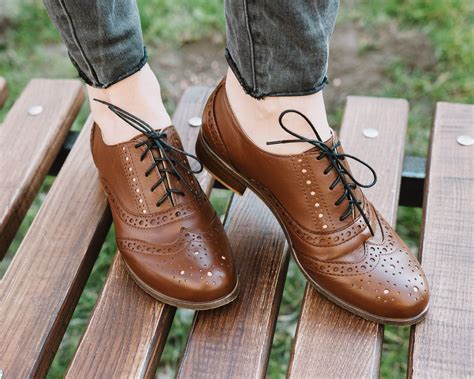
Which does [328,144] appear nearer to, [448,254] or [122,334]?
[448,254]

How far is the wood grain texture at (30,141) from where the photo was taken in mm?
1195

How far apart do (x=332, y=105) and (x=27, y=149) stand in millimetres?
860

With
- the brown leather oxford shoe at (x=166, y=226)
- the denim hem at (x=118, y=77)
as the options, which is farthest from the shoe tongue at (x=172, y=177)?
the denim hem at (x=118, y=77)

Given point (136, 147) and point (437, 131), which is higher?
point (136, 147)

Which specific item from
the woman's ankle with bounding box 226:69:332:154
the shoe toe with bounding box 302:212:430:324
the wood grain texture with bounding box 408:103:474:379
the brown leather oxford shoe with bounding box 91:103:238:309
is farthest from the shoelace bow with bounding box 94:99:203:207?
the wood grain texture with bounding box 408:103:474:379

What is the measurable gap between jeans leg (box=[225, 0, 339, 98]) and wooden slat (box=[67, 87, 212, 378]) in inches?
13.6

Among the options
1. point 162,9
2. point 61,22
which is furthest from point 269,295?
point 162,9

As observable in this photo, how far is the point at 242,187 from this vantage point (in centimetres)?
110

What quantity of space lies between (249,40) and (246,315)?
0.39m

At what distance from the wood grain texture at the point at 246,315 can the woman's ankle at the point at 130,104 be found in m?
0.23

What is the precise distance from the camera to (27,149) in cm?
130

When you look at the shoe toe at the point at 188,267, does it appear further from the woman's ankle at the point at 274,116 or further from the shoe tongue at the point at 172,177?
the woman's ankle at the point at 274,116

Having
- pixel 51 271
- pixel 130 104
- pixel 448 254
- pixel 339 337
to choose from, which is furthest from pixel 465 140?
pixel 51 271

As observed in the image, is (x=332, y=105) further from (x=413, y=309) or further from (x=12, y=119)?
(x=413, y=309)
